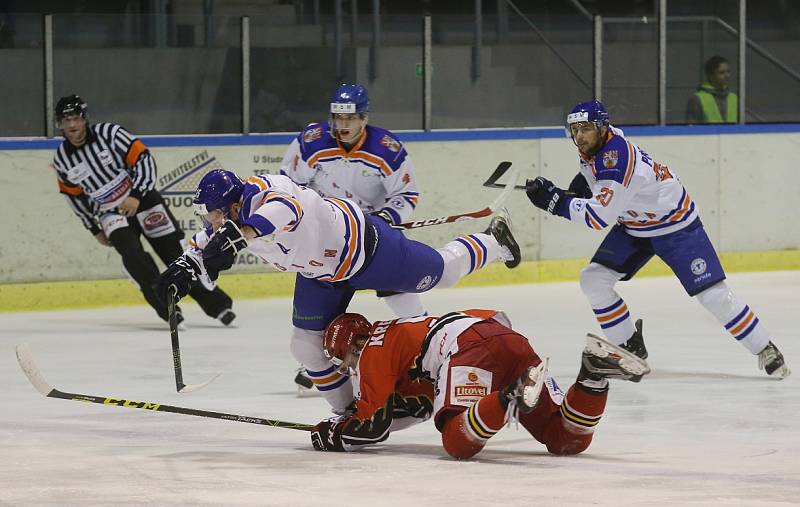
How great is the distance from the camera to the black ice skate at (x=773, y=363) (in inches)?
254

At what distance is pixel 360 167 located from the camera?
647cm

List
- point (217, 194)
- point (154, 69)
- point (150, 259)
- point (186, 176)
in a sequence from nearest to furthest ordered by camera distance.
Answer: point (217, 194)
point (150, 259)
point (186, 176)
point (154, 69)

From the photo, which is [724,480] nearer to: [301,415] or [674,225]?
[301,415]

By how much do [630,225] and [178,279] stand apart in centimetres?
253

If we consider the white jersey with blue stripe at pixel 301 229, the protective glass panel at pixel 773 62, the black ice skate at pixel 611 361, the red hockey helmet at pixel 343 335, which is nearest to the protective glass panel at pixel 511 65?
the protective glass panel at pixel 773 62

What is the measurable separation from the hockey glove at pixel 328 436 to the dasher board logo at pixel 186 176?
15.3 ft

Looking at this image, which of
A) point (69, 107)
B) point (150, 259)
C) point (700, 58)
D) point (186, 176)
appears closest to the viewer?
point (69, 107)

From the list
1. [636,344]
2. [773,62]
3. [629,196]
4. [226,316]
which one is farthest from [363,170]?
[773,62]

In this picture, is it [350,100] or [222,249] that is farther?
[350,100]

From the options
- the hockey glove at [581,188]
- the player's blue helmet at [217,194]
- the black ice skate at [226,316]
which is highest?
the player's blue helmet at [217,194]

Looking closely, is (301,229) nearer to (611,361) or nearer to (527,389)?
(527,389)

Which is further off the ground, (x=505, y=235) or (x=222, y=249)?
(x=222, y=249)

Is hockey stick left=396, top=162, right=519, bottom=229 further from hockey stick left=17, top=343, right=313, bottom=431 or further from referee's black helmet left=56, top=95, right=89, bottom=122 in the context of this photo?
referee's black helmet left=56, top=95, right=89, bottom=122

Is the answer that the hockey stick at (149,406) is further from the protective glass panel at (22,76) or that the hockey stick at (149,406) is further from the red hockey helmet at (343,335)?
the protective glass panel at (22,76)
